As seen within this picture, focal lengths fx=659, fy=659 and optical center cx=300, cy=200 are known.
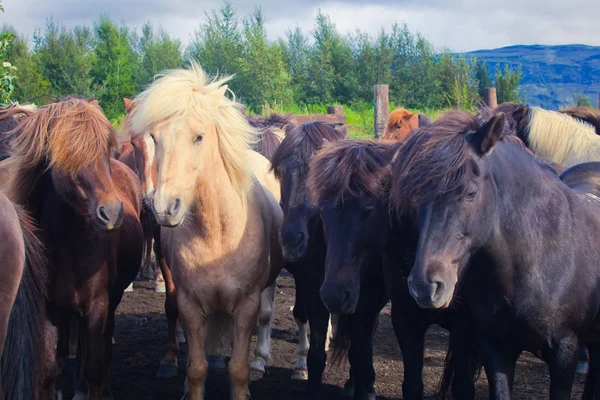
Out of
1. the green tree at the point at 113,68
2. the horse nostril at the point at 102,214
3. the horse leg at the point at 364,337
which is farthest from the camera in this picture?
the green tree at the point at 113,68

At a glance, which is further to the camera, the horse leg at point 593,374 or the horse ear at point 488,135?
the horse leg at point 593,374

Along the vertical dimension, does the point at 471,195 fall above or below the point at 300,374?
above

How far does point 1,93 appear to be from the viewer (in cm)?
852

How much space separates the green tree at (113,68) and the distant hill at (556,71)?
1739 centimetres

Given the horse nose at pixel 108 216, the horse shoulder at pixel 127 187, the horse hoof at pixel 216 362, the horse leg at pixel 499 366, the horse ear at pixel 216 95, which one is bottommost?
the horse hoof at pixel 216 362

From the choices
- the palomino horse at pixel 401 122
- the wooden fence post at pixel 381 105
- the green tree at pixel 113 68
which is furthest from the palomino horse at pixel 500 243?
the green tree at pixel 113 68

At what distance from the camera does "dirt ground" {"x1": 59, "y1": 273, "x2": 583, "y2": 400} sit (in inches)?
200

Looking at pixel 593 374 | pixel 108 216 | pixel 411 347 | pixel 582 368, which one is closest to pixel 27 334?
pixel 108 216

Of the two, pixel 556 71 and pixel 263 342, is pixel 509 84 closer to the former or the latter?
pixel 556 71

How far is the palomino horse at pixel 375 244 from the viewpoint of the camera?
379 cm

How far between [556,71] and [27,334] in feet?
62.0

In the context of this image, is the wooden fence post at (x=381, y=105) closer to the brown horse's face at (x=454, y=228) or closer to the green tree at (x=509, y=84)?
the green tree at (x=509, y=84)

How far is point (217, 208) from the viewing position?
4188mm

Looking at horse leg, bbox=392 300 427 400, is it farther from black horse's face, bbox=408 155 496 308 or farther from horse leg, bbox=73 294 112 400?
horse leg, bbox=73 294 112 400
